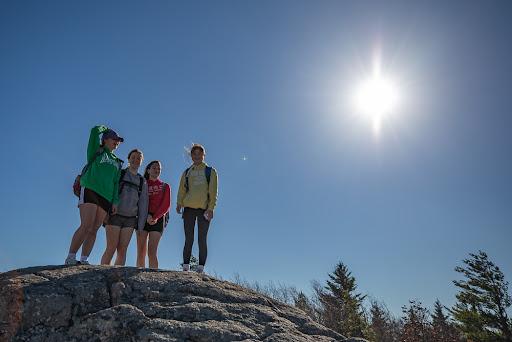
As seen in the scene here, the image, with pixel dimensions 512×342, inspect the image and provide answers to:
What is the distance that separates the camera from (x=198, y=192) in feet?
19.8

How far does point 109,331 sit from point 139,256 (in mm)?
3008

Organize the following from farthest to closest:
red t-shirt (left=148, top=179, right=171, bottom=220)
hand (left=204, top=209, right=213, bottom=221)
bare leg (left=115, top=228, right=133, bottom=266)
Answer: red t-shirt (left=148, top=179, right=171, bottom=220) → hand (left=204, top=209, right=213, bottom=221) → bare leg (left=115, top=228, right=133, bottom=266)

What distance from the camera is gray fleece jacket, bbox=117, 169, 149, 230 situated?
5.56 meters

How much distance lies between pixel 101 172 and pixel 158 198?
4.67 feet

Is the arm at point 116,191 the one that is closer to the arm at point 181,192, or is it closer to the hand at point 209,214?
the arm at point 181,192

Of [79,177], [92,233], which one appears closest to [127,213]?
[92,233]

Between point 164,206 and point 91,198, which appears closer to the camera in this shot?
point 91,198

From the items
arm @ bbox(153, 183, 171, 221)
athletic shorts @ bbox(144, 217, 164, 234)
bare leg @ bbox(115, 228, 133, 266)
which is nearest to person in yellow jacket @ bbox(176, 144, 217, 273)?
arm @ bbox(153, 183, 171, 221)

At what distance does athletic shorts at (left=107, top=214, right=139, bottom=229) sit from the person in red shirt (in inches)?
14.6

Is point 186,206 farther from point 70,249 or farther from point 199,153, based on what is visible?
point 70,249

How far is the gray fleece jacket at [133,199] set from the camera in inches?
219

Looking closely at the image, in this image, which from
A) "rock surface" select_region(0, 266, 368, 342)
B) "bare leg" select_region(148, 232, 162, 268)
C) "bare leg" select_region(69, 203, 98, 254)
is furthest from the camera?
"bare leg" select_region(148, 232, 162, 268)

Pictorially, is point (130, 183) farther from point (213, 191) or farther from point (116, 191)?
point (213, 191)

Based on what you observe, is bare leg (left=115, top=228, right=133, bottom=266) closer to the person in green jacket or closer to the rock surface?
the person in green jacket
